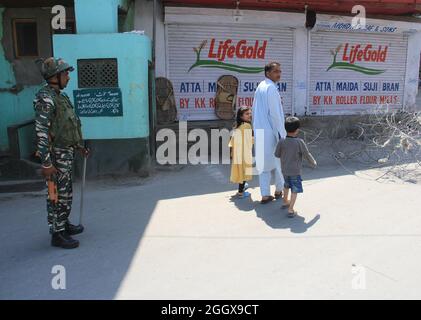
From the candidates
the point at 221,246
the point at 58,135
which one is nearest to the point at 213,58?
the point at 58,135

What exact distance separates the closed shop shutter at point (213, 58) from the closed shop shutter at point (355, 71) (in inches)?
40.8

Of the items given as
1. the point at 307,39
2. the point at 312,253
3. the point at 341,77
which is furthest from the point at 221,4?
the point at 312,253

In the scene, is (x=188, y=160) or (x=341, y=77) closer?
(x=188, y=160)

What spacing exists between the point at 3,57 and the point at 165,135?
357cm

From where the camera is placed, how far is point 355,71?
36.8ft

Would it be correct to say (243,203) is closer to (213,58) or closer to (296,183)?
(296,183)

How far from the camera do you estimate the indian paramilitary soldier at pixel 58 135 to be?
3.92 metres

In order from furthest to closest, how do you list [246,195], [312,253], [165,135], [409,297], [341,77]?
[341,77] < [165,135] < [246,195] < [312,253] < [409,297]

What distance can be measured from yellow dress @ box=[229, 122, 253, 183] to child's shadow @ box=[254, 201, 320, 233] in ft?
1.67

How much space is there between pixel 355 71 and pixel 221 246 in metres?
8.65

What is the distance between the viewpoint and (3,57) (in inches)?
331

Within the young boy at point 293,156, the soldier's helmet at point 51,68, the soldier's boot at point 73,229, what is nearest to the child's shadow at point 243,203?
the young boy at point 293,156

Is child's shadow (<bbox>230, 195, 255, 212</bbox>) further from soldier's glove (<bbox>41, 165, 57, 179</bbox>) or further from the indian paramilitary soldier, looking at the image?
soldier's glove (<bbox>41, 165, 57, 179</bbox>)

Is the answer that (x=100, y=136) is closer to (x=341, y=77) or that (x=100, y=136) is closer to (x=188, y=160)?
(x=188, y=160)
